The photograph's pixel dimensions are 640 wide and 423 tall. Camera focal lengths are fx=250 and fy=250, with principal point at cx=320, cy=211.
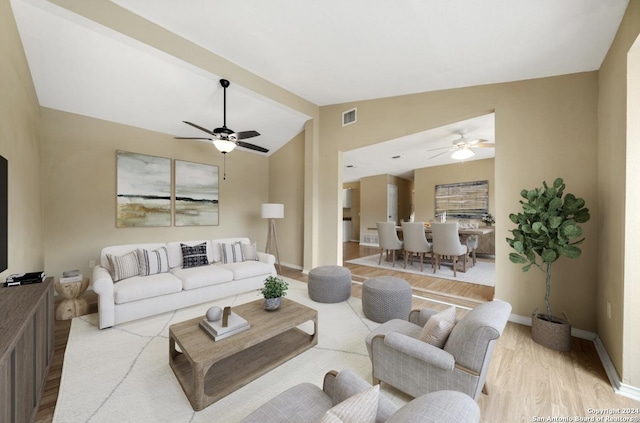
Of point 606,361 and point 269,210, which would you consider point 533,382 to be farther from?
point 269,210

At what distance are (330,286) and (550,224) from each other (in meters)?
2.41

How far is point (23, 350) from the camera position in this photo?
1.32 meters

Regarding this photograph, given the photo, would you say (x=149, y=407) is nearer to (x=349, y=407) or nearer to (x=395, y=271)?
(x=349, y=407)

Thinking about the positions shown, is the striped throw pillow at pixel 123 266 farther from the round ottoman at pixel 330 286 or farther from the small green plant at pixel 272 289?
the round ottoman at pixel 330 286

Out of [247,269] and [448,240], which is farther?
[448,240]

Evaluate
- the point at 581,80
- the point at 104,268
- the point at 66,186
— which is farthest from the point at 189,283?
the point at 581,80

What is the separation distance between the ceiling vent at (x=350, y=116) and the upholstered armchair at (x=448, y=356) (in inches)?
143

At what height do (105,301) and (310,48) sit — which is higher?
(310,48)

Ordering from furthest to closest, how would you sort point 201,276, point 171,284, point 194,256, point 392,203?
point 392,203 → point 194,256 → point 201,276 → point 171,284

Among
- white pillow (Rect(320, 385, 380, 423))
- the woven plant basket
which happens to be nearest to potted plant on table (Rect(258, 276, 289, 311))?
white pillow (Rect(320, 385, 380, 423))

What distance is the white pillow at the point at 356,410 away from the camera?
2.38 feet

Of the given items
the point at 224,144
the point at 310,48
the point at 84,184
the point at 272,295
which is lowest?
the point at 272,295

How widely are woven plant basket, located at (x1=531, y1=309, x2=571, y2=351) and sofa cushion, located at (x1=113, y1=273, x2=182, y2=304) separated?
3.88 m

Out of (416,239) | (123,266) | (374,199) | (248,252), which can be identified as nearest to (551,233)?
(416,239)
